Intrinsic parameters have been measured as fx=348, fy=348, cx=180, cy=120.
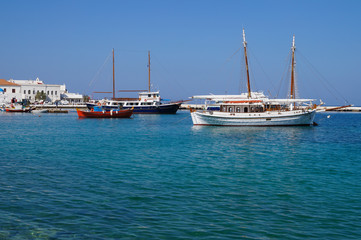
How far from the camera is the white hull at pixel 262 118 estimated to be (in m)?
48.3

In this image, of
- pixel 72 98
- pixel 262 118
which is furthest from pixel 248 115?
pixel 72 98

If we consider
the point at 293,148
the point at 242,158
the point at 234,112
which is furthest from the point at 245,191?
the point at 234,112

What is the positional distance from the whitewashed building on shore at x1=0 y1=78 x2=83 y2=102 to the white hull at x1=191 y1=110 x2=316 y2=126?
107m

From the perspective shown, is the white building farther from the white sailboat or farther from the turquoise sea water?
the turquoise sea water

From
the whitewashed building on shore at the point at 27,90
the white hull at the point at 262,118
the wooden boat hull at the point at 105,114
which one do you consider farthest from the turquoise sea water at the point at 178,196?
the whitewashed building on shore at the point at 27,90

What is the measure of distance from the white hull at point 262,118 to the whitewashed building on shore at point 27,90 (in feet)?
352

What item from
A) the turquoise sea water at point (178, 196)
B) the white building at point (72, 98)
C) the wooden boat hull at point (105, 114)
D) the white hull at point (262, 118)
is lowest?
the turquoise sea water at point (178, 196)

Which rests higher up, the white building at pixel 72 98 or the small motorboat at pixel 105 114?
the white building at pixel 72 98

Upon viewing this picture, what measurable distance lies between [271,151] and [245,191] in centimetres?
1254

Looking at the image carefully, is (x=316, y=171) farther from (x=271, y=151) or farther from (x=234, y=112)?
(x=234, y=112)

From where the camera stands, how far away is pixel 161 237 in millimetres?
9016

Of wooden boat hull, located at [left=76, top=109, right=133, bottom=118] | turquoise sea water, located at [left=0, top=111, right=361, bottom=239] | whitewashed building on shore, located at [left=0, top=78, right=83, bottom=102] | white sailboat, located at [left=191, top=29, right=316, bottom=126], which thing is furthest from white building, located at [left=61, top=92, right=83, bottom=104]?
turquoise sea water, located at [left=0, top=111, right=361, bottom=239]

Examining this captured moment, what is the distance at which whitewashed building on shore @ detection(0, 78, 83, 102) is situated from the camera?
450 ft

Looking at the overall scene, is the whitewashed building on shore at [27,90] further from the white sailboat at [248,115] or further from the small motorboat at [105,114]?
the white sailboat at [248,115]
